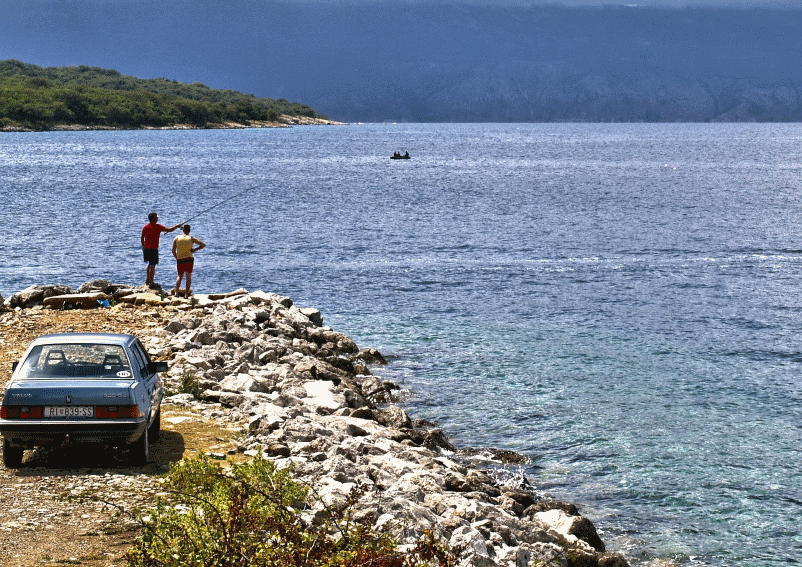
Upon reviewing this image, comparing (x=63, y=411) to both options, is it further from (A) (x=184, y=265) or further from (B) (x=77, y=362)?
(A) (x=184, y=265)

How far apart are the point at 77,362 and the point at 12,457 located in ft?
4.62

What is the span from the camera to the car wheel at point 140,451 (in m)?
11.9

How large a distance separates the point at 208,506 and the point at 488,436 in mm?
10812

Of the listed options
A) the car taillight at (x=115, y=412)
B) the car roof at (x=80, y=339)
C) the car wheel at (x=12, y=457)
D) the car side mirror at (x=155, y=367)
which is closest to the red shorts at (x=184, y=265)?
the car side mirror at (x=155, y=367)

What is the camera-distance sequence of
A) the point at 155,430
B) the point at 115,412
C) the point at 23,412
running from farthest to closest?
the point at 155,430, the point at 115,412, the point at 23,412

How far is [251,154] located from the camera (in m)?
136

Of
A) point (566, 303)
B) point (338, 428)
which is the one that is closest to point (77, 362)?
point (338, 428)

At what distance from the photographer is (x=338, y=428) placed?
1501cm

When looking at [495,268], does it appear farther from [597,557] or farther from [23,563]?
[23,563]

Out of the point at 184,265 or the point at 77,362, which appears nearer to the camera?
the point at 77,362

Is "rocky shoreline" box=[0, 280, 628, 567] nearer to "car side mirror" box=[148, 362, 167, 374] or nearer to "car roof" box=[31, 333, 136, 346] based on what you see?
"car side mirror" box=[148, 362, 167, 374]

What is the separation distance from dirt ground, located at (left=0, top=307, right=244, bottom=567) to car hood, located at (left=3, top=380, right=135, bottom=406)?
64 cm

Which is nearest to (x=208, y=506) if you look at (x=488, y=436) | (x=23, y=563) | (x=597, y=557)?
(x=23, y=563)

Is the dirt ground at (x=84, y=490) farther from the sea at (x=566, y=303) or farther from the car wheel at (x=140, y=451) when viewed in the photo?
the sea at (x=566, y=303)
